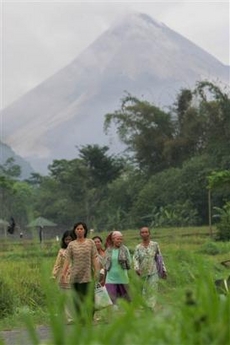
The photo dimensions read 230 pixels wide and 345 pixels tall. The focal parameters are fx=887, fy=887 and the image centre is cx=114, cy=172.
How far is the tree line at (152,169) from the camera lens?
169 feet

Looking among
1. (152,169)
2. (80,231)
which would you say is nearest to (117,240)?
(80,231)

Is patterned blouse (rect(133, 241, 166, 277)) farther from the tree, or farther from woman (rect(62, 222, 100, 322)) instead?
the tree

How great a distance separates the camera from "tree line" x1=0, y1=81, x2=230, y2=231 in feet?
169

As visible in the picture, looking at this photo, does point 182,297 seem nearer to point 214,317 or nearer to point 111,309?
point 214,317

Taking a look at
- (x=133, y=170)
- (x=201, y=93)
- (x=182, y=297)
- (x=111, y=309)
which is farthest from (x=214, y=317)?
(x=133, y=170)

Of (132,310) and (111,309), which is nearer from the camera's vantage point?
(132,310)

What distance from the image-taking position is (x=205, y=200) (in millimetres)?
51250

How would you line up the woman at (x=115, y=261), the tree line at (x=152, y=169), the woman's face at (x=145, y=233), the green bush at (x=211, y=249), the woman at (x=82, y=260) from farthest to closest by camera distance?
the tree line at (x=152, y=169) < the green bush at (x=211, y=249) < the woman's face at (x=145, y=233) < the woman at (x=115, y=261) < the woman at (x=82, y=260)

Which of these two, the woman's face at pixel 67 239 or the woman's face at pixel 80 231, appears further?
the woman's face at pixel 67 239

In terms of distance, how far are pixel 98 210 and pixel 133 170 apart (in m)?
4.17

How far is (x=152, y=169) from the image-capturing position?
5850 cm

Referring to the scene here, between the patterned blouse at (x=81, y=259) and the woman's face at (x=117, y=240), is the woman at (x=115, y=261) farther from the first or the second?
the patterned blouse at (x=81, y=259)

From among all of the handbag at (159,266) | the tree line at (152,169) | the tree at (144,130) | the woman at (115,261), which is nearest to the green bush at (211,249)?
the handbag at (159,266)

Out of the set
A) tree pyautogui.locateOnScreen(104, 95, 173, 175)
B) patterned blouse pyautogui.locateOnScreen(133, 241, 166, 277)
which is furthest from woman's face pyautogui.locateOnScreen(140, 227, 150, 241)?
tree pyautogui.locateOnScreen(104, 95, 173, 175)
